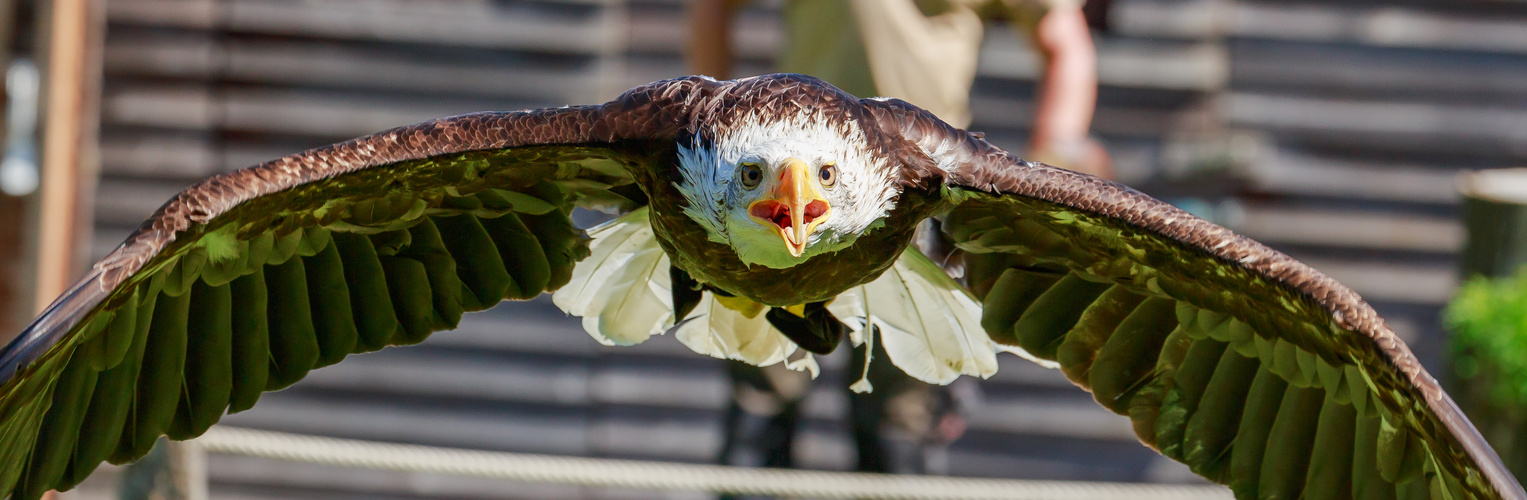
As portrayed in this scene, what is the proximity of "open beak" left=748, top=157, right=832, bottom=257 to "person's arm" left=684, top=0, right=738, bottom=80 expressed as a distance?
1.51 meters

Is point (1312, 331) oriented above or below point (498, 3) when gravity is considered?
below

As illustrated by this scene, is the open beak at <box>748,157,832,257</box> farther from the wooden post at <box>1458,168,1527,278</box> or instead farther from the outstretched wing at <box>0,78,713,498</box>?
the wooden post at <box>1458,168,1527,278</box>

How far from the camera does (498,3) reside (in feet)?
16.8

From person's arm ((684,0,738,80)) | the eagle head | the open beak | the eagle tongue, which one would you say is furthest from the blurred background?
the open beak

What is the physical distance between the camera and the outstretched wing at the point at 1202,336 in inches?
87.0

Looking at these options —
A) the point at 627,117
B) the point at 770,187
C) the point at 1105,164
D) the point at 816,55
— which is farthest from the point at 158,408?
the point at 1105,164

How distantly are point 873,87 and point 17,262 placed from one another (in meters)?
3.73

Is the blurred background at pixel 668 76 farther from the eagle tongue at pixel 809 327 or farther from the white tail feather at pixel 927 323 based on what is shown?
the eagle tongue at pixel 809 327

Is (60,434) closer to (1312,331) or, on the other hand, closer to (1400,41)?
(1312,331)

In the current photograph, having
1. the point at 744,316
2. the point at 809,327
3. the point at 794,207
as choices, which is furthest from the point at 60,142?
the point at 794,207

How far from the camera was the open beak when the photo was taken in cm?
215

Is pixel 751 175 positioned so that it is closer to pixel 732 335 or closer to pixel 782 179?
pixel 782 179

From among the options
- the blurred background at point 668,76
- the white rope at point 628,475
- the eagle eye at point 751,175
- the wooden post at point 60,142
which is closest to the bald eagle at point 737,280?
the eagle eye at point 751,175

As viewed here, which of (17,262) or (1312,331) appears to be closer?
(1312,331)
